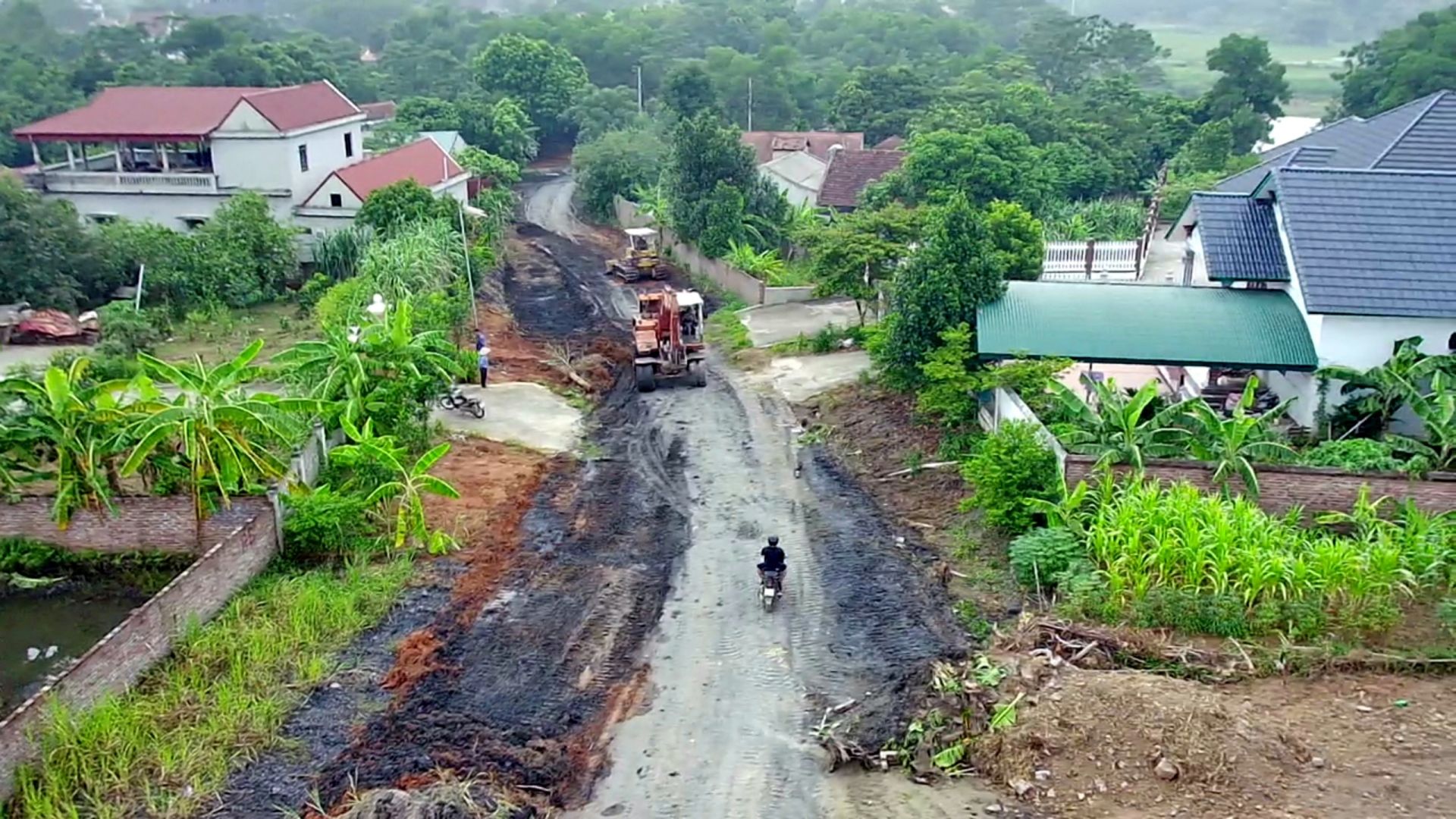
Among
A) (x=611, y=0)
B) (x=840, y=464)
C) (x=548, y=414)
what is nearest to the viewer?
(x=840, y=464)

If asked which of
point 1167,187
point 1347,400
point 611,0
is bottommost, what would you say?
point 1347,400

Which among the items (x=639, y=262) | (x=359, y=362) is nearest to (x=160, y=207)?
(x=639, y=262)

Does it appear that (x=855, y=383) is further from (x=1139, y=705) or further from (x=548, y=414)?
(x=1139, y=705)

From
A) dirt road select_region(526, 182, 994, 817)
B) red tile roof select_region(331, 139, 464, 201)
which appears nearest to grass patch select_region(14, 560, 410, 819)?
dirt road select_region(526, 182, 994, 817)

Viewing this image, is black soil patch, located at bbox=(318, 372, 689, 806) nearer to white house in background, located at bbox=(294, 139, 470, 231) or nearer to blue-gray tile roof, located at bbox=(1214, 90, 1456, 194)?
blue-gray tile roof, located at bbox=(1214, 90, 1456, 194)

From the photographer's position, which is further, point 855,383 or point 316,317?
point 316,317

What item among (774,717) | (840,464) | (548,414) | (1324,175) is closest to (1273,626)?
(774,717)

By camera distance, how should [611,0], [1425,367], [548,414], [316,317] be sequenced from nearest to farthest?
[1425,367], [548,414], [316,317], [611,0]

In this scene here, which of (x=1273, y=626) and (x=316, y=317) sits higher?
(x=316, y=317)
